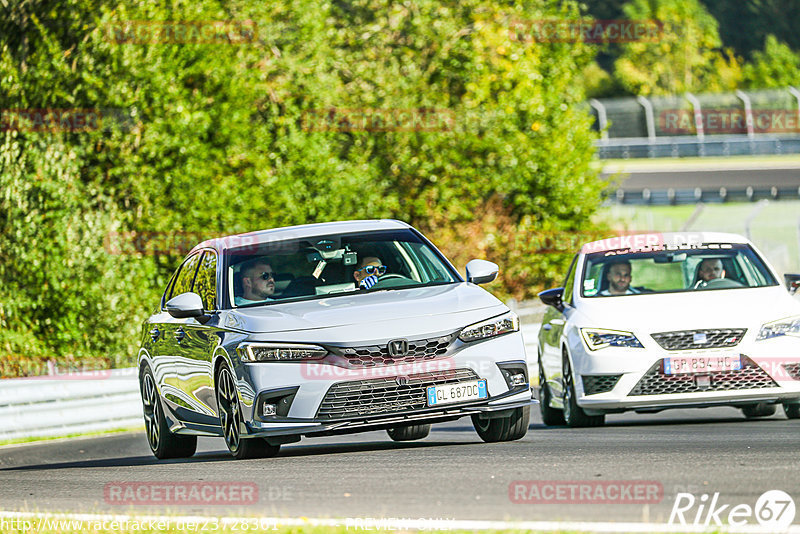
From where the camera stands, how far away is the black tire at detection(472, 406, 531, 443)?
34.8 feet

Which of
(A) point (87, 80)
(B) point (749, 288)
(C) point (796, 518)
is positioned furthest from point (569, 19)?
(C) point (796, 518)

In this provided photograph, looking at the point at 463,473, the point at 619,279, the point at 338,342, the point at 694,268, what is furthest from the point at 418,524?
the point at 694,268

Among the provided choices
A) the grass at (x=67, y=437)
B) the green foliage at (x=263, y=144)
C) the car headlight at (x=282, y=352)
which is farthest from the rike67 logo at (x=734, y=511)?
the green foliage at (x=263, y=144)

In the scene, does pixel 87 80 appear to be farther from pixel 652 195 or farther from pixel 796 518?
pixel 652 195

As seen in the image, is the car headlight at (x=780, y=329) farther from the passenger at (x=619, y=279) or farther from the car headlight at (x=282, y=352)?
the car headlight at (x=282, y=352)

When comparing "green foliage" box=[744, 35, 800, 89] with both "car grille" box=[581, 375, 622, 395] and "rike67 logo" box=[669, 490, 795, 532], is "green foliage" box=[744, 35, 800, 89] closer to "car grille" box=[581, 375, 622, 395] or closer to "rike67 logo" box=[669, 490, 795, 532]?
"car grille" box=[581, 375, 622, 395]

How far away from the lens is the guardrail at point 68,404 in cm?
1700

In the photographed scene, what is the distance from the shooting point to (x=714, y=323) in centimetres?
1193

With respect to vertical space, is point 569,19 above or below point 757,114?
above

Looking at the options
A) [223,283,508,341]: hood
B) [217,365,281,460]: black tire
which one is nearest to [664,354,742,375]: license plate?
[223,283,508,341]: hood

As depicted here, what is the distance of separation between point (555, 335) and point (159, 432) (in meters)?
3.61

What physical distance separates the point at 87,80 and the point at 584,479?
788 inches

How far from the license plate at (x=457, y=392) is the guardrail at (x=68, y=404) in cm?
860

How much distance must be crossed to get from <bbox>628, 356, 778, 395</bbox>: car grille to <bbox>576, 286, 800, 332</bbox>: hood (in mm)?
340
